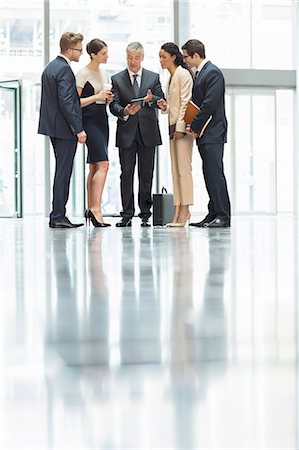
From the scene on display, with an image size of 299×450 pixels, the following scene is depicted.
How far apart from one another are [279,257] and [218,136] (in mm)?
4405

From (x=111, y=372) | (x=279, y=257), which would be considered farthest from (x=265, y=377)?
(x=279, y=257)

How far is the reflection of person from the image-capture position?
8523 millimetres

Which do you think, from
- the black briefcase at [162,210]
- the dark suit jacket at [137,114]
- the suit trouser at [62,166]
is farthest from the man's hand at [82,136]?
the black briefcase at [162,210]

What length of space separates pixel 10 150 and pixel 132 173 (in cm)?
953

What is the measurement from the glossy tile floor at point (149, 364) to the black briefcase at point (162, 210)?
6.27 m

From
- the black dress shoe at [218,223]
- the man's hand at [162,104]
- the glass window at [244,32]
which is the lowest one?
the black dress shoe at [218,223]

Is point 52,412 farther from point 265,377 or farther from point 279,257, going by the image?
point 279,257

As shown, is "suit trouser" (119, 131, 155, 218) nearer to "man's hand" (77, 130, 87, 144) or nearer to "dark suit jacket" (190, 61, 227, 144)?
"dark suit jacket" (190, 61, 227, 144)

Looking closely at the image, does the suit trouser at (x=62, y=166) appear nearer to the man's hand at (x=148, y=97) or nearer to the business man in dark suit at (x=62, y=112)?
the business man in dark suit at (x=62, y=112)

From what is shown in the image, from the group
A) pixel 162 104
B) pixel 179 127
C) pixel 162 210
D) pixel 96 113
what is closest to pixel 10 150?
pixel 162 210

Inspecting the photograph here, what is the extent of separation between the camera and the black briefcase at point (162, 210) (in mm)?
9352

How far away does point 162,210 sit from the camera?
9.35 meters

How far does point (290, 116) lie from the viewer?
2005cm

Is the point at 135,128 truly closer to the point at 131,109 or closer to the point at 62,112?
the point at 131,109
